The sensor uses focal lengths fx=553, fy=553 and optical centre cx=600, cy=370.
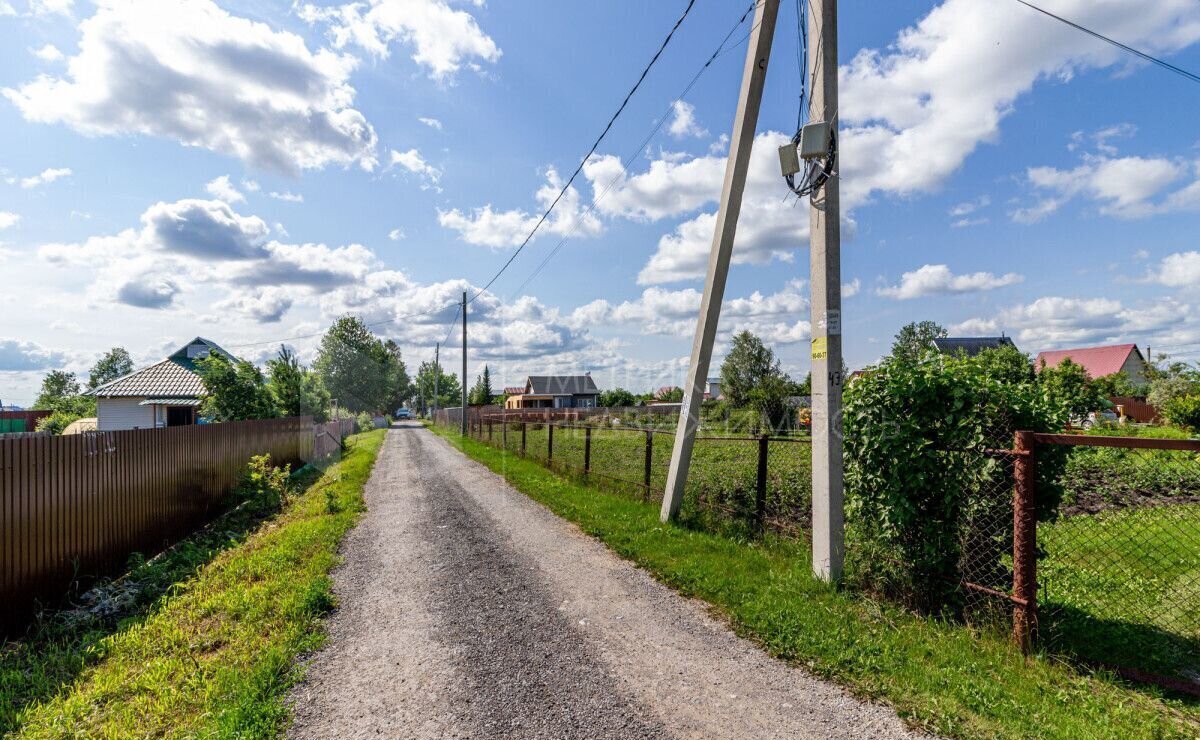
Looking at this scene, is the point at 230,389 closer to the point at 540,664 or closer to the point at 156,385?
the point at 156,385

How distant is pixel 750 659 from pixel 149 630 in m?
4.67

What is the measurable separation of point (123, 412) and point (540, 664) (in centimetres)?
3009

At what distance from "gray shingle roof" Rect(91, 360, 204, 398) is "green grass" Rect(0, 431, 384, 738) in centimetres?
2315

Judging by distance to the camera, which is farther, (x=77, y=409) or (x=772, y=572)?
(x=77, y=409)

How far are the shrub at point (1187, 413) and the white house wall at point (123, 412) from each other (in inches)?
1680

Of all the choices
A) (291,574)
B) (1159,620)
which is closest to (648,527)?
(291,574)

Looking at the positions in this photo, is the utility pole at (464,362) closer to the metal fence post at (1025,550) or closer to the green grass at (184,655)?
the green grass at (184,655)

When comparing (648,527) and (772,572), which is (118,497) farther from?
(772,572)

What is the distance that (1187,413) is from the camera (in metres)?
21.6

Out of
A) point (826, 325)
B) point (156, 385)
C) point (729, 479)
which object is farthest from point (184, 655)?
point (156, 385)

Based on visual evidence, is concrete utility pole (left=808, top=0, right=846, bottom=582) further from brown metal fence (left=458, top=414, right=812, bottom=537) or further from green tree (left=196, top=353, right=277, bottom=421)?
green tree (left=196, top=353, right=277, bottom=421)

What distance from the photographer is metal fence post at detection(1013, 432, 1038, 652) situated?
358 cm

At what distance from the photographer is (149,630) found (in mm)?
4426

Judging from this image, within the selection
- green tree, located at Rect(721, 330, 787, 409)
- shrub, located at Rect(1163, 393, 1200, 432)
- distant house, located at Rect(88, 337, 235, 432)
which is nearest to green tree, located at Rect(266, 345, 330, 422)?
distant house, located at Rect(88, 337, 235, 432)
